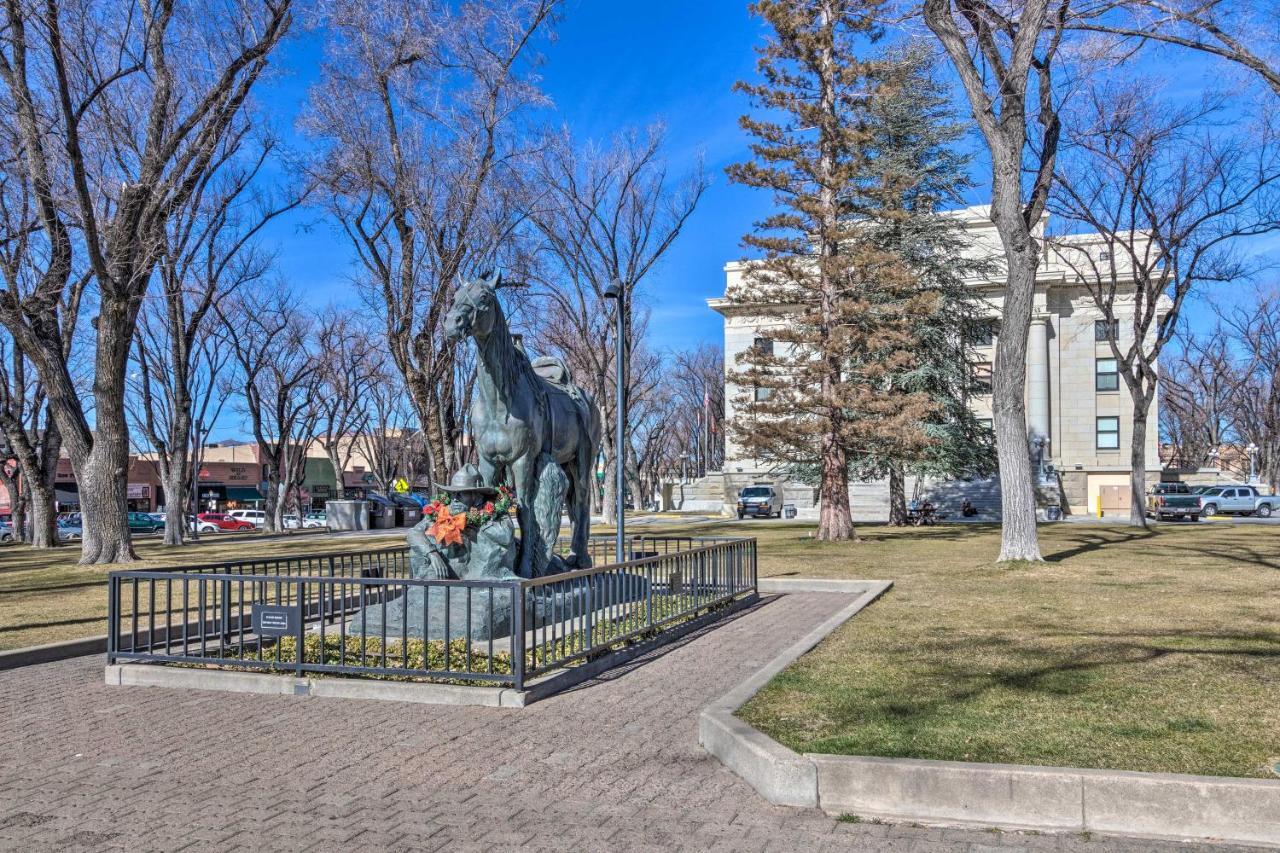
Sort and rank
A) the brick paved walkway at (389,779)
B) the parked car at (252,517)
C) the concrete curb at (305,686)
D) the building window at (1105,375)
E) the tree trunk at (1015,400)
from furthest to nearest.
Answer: the parked car at (252,517) → the building window at (1105,375) → the tree trunk at (1015,400) → the concrete curb at (305,686) → the brick paved walkway at (389,779)

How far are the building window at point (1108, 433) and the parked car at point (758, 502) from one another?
65.9 feet

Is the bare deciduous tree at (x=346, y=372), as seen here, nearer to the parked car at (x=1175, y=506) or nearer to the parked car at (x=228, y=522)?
the parked car at (x=228, y=522)

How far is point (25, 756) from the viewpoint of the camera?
6.43 meters

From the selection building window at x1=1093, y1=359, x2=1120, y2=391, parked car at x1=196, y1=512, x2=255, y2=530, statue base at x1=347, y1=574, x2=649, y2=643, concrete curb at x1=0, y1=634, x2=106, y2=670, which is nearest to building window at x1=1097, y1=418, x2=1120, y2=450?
building window at x1=1093, y1=359, x2=1120, y2=391

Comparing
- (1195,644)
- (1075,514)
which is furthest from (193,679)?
(1075,514)

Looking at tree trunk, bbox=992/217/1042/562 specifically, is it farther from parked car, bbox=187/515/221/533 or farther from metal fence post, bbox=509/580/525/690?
parked car, bbox=187/515/221/533

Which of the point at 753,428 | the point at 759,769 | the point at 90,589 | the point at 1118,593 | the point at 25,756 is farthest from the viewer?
the point at 753,428

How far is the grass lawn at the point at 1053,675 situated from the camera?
5.91 meters

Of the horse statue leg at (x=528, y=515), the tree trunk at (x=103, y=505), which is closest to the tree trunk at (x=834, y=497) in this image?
the horse statue leg at (x=528, y=515)

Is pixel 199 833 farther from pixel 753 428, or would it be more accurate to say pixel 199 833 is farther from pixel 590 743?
pixel 753 428

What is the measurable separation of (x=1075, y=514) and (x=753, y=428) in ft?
105

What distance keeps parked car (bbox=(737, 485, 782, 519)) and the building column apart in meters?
14.9

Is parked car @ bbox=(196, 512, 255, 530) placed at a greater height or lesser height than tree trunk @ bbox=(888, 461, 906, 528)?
lesser

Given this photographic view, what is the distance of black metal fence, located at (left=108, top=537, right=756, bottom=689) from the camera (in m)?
8.02
